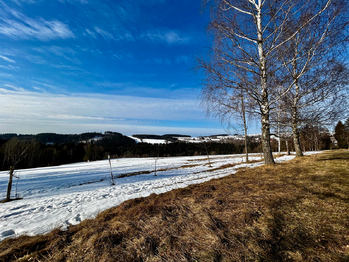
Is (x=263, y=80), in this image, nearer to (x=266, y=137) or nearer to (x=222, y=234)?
(x=266, y=137)

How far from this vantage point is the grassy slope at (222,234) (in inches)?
78.0

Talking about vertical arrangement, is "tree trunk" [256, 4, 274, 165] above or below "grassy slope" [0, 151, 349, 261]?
above

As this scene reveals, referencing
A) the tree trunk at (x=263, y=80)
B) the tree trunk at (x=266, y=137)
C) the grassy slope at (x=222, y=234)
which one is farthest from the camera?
the tree trunk at (x=266, y=137)

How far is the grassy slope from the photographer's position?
1980 millimetres

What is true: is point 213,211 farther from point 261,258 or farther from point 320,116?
point 320,116

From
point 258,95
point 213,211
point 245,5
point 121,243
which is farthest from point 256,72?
point 121,243

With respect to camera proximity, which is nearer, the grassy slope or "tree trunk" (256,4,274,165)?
the grassy slope

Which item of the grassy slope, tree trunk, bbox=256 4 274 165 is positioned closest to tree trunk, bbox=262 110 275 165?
tree trunk, bbox=256 4 274 165

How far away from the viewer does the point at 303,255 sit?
1.84m

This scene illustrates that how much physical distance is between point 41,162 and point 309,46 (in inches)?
2951

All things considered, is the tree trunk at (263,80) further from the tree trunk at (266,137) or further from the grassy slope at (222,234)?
the grassy slope at (222,234)

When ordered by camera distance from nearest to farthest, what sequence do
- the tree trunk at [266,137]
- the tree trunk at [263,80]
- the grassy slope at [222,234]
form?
the grassy slope at [222,234] → the tree trunk at [263,80] → the tree trunk at [266,137]

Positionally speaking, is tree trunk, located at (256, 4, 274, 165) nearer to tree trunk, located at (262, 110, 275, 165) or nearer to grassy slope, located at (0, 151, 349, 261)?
tree trunk, located at (262, 110, 275, 165)

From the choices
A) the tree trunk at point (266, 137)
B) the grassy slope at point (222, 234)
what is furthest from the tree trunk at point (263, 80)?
the grassy slope at point (222, 234)
